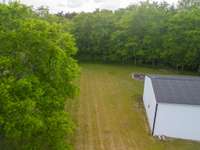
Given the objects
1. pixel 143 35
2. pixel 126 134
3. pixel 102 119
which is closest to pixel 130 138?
pixel 126 134

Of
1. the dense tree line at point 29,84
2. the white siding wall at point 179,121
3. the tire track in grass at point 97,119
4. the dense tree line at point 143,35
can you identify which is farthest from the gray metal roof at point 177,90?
the dense tree line at point 143,35

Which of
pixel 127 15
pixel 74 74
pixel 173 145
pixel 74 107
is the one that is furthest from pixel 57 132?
pixel 127 15

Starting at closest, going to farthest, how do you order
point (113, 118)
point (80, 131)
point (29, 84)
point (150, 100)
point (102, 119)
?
point (29, 84), point (80, 131), point (150, 100), point (102, 119), point (113, 118)

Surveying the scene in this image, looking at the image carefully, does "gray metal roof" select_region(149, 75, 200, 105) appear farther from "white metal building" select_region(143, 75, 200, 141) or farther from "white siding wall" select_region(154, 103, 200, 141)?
"white siding wall" select_region(154, 103, 200, 141)

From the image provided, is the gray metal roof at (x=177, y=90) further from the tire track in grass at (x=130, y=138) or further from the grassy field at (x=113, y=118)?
the tire track in grass at (x=130, y=138)

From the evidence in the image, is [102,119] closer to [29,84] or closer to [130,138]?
[130,138]
